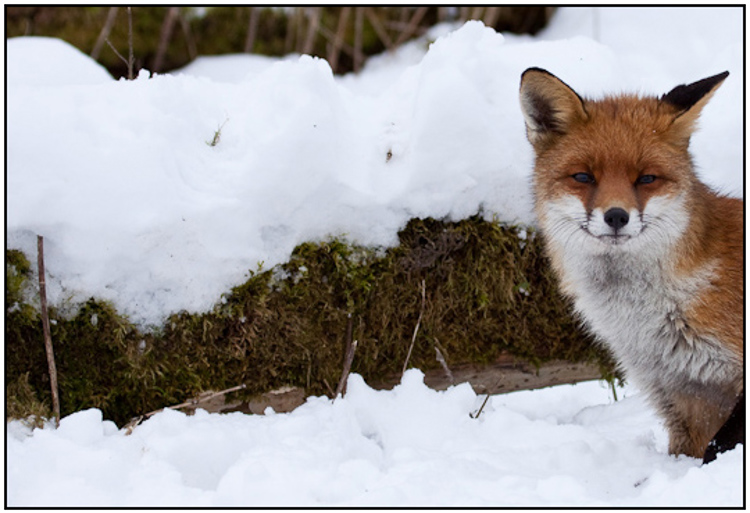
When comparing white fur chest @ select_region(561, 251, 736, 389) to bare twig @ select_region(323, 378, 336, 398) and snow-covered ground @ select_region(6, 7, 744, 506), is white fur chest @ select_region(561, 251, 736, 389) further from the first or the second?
bare twig @ select_region(323, 378, 336, 398)

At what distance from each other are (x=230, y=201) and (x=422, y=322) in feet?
3.95

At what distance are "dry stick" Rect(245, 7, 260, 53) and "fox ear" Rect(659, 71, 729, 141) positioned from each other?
6047mm

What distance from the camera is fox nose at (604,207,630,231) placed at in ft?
10.4

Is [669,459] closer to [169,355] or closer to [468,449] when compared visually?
[468,449]

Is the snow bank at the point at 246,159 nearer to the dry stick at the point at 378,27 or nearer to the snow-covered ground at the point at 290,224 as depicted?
the snow-covered ground at the point at 290,224

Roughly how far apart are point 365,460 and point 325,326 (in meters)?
0.91

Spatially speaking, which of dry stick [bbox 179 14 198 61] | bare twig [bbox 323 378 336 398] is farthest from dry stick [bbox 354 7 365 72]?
bare twig [bbox 323 378 336 398]

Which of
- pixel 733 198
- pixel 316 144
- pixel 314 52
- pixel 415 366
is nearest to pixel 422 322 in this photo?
pixel 415 366

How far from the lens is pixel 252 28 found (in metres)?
8.67

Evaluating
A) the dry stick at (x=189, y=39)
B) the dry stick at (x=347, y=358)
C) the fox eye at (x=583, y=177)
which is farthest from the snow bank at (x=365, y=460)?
the dry stick at (x=189, y=39)

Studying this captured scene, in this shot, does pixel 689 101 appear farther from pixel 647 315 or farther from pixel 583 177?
pixel 647 315

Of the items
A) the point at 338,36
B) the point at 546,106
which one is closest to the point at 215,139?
the point at 546,106

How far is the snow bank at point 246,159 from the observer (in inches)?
139

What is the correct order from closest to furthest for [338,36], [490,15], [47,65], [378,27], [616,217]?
[616,217] → [47,65] → [338,36] → [490,15] → [378,27]
